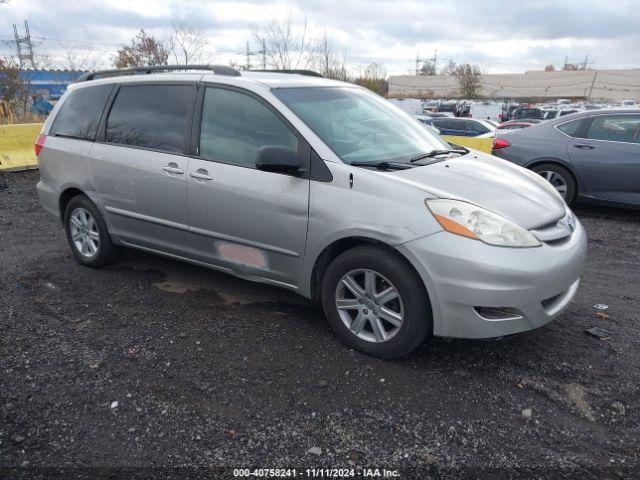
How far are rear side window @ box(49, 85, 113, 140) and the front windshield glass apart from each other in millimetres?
2009

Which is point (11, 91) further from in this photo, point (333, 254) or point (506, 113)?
point (506, 113)

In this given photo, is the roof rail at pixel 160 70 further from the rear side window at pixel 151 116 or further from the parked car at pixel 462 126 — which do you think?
the parked car at pixel 462 126

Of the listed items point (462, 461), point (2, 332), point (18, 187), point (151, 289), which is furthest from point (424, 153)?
point (18, 187)

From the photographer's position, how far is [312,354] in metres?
3.35

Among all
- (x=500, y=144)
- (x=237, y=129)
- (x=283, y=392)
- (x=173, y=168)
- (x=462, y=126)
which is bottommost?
(x=462, y=126)

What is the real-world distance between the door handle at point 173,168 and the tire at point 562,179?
5.36 metres

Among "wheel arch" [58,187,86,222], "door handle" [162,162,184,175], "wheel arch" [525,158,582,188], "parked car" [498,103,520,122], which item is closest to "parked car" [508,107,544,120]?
"parked car" [498,103,520,122]

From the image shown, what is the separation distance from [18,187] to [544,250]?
29.2 feet

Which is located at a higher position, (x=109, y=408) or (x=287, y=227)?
(x=287, y=227)

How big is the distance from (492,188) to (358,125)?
3.67 feet

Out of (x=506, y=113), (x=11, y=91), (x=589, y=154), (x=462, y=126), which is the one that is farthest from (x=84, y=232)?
(x=506, y=113)

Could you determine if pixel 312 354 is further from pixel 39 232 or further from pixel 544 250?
pixel 39 232

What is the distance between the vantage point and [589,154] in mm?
6852

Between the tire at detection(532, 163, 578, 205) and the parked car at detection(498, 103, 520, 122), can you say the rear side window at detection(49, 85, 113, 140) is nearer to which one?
the tire at detection(532, 163, 578, 205)
